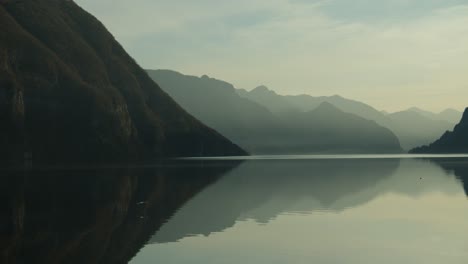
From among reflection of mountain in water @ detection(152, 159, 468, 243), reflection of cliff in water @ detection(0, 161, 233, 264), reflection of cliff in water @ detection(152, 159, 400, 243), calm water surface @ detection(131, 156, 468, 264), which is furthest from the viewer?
reflection of mountain in water @ detection(152, 159, 468, 243)

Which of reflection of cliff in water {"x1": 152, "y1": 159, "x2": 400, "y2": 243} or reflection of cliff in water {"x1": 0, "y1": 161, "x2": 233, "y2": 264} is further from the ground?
reflection of cliff in water {"x1": 0, "y1": 161, "x2": 233, "y2": 264}

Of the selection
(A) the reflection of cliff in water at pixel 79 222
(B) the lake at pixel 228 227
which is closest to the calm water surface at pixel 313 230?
(B) the lake at pixel 228 227

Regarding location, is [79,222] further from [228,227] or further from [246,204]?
[246,204]

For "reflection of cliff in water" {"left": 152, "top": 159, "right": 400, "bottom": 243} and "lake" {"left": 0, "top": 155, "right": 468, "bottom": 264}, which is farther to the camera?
"reflection of cliff in water" {"left": 152, "top": 159, "right": 400, "bottom": 243}

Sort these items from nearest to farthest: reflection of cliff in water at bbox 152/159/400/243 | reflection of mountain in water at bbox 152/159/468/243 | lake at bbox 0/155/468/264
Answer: lake at bbox 0/155/468/264 → reflection of cliff in water at bbox 152/159/400/243 → reflection of mountain in water at bbox 152/159/468/243

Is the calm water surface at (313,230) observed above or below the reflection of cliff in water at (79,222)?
below

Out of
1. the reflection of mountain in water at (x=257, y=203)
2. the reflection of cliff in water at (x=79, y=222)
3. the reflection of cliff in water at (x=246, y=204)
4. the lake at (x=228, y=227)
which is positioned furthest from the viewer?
the reflection of mountain in water at (x=257, y=203)

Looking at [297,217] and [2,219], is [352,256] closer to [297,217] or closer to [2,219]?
[297,217]

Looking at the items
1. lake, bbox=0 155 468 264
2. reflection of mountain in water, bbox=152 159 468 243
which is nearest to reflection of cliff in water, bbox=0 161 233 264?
lake, bbox=0 155 468 264

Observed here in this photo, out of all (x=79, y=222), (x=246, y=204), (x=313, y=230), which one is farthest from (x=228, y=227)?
(x=246, y=204)

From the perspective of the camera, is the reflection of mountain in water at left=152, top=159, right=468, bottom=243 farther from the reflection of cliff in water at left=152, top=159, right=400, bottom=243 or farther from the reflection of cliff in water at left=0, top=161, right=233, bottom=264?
the reflection of cliff in water at left=0, top=161, right=233, bottom=264

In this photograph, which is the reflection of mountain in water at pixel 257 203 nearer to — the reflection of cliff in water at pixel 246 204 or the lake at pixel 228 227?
the reflection of cliff in water at pixel 246 204

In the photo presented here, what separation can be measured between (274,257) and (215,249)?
15.8 feet

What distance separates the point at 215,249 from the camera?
37844 millimetres
